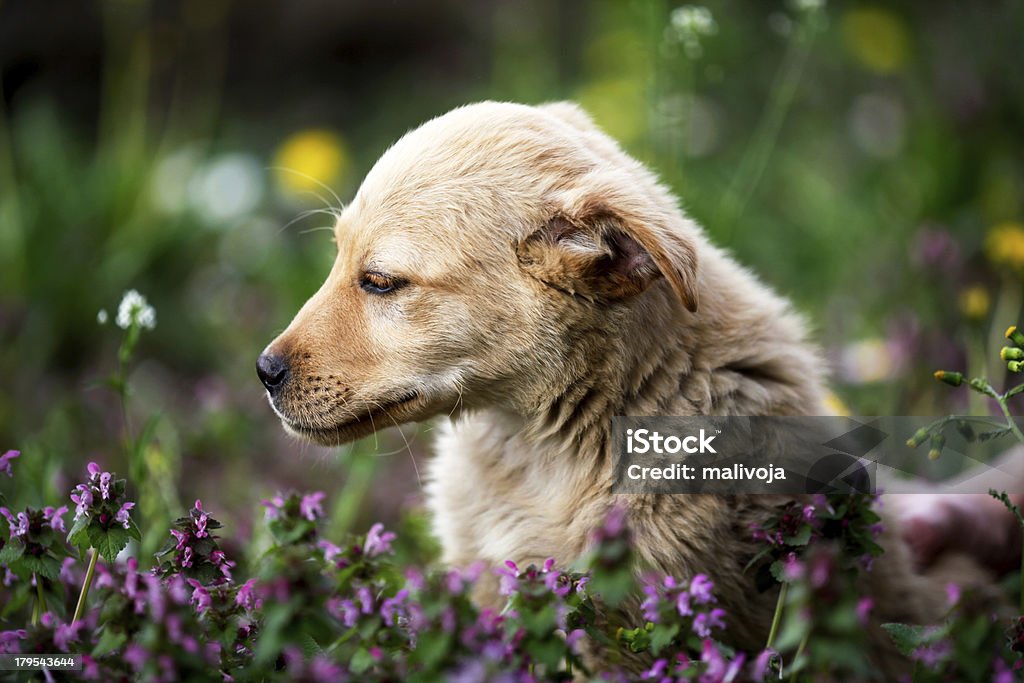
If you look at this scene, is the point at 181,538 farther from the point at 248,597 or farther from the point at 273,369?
the point at 273,369

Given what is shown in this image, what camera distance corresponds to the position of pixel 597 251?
246 cm

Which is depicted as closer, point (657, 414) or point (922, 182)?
point (657, 414)

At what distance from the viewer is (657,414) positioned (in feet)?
8.38

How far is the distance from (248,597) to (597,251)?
116 centimetres

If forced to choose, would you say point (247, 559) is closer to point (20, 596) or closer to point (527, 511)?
point (527, 511)

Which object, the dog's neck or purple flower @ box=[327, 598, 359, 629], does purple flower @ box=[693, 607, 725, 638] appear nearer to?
purple flower @ box=[327, 598, 359, 629]

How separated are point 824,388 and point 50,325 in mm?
4212

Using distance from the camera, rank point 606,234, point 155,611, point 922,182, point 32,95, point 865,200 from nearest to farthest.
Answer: point 155,611 → point 606,234 → point 922,182 → point 865,200 → point 32,95

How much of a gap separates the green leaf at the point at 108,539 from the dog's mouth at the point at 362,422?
724 mm

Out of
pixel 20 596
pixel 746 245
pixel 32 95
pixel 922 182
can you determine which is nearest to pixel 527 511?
pixel 20 596

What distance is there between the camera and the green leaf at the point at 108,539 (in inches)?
76.3

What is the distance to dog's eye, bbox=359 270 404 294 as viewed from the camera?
8.61 feet

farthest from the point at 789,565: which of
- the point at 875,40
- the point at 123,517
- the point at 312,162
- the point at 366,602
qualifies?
the point at 875,40

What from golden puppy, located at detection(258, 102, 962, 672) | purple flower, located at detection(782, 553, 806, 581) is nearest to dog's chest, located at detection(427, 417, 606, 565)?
golden puppy, located at detection(258, 102, 962, 672)
